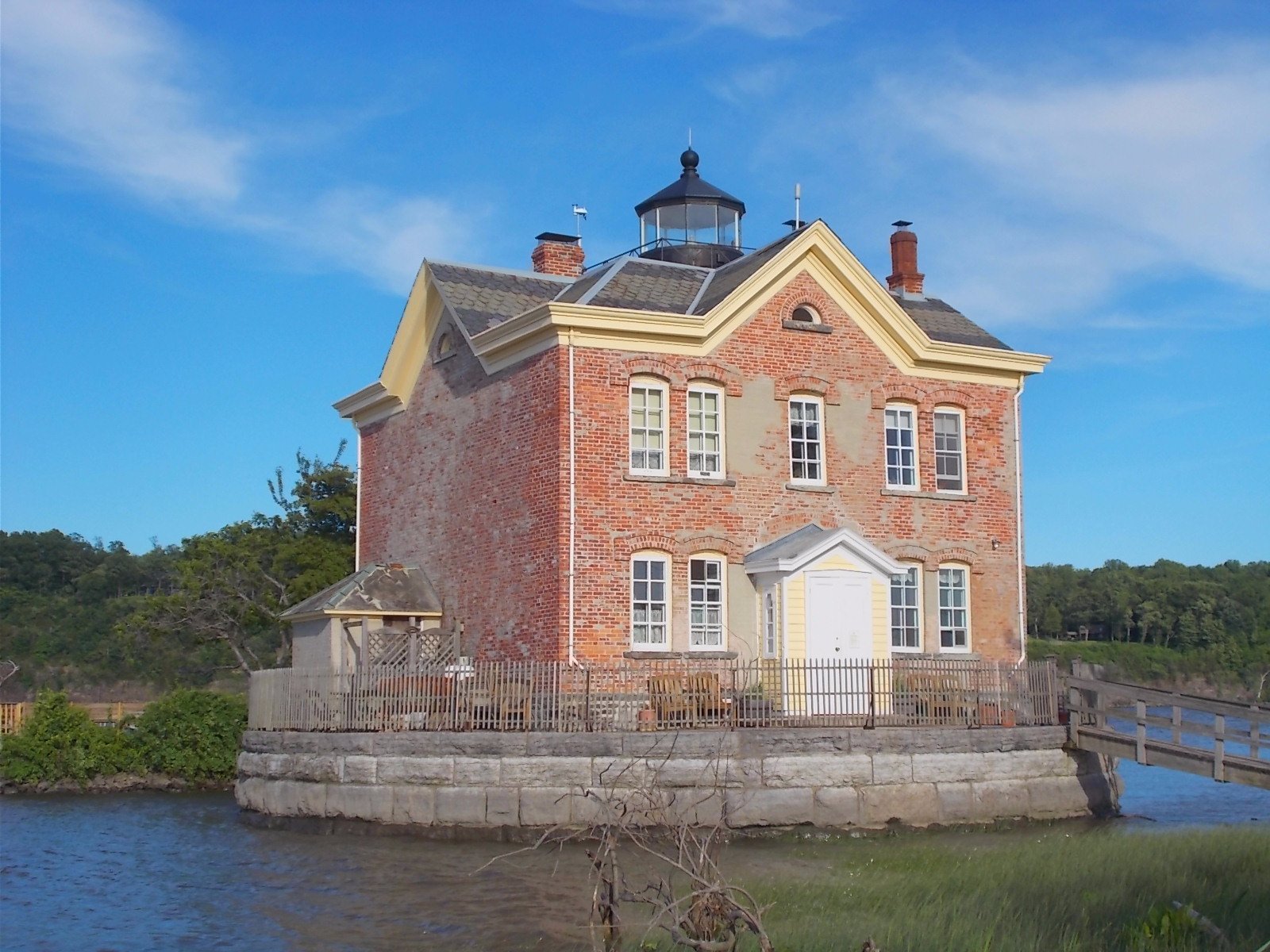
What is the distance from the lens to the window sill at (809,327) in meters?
24.4

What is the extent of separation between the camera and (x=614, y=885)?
33.9 ft

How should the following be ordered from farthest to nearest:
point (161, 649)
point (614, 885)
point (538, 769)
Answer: point (161, 649)
point (538, 769)
point (614, 885)

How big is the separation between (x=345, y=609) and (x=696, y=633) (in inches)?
239

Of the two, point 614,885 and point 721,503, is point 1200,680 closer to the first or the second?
point 721,503

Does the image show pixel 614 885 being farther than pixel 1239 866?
No

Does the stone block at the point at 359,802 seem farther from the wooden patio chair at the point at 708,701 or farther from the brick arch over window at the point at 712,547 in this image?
the brick arch over window at the point at 712,547

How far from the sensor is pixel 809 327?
2458cm

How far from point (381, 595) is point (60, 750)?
780 cm

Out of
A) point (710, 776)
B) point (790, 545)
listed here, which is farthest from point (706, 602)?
point (710, 776)

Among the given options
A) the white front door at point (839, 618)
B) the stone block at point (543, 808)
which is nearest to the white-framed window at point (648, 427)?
the white front door at point (839, 618)

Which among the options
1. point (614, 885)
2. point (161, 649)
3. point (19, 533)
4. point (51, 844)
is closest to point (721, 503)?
point (51, 844)

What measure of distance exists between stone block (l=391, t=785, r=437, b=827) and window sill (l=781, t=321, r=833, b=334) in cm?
Result: 979

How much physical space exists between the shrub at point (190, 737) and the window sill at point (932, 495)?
1367 cm

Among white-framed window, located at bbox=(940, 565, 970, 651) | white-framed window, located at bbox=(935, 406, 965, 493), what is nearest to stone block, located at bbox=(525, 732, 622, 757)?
white-framed window, located at bbox=(940, 565, 970, 651)
